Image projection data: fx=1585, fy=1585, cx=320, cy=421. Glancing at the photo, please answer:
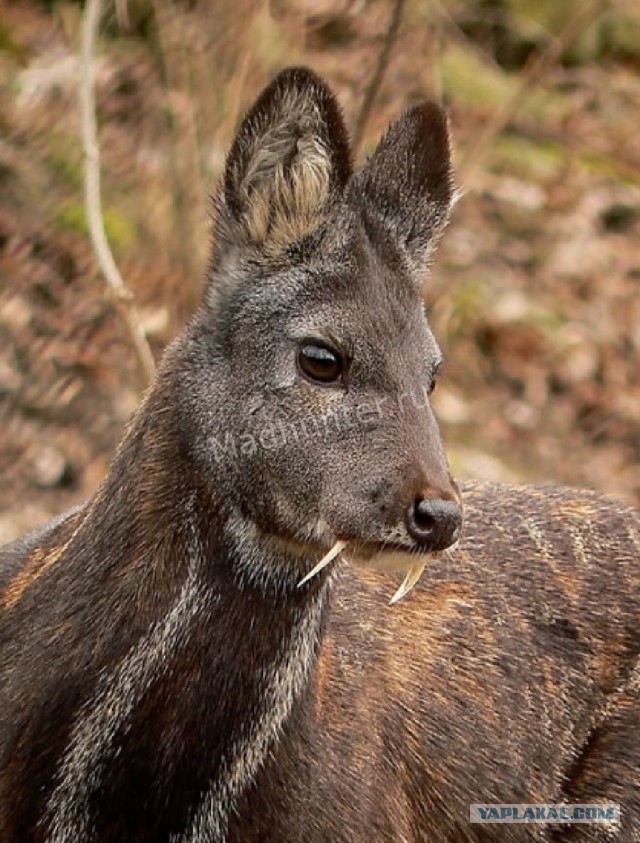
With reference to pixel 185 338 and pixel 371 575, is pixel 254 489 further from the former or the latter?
pixel 371 575

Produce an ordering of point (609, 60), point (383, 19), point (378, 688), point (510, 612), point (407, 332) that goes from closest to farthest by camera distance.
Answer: point (407, 332), point (378, 688), point (510, 612), point (383, 19), point (609, 60)

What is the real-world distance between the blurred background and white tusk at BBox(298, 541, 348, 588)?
10.2 feet

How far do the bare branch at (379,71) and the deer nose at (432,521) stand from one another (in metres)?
4.06

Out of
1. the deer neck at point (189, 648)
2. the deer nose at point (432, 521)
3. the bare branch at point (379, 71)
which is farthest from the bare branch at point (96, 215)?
the deer nose at point (432, 521)

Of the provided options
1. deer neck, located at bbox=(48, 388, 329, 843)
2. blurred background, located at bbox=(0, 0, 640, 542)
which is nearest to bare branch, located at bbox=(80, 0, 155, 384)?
blurred background, located at bbox=(0, 0, 640, 542)

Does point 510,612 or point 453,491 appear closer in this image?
point 453,491

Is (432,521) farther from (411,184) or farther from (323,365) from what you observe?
(411,184)

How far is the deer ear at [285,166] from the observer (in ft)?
15.9

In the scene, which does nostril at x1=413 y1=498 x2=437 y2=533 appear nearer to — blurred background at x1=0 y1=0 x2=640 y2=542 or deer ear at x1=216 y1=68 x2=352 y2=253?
deer ear at x1=216 y1=68 x2=352 y2=253

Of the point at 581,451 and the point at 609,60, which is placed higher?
the point at 609,60

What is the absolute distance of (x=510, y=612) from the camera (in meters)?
5.99

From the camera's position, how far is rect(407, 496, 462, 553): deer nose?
4.31 metres

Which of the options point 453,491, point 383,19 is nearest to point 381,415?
point 453,491

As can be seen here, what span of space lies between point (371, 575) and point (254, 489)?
4.15ft
